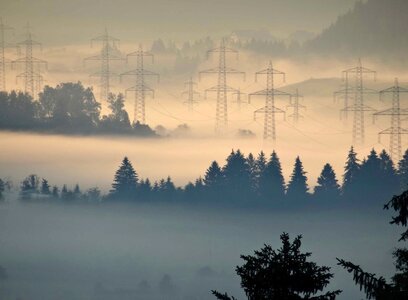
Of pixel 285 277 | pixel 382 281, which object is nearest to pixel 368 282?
pixel 382 281

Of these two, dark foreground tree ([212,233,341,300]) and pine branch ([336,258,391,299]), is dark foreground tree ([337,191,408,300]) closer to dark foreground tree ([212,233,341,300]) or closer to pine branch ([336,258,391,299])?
pine branch ([336,258,391,299])

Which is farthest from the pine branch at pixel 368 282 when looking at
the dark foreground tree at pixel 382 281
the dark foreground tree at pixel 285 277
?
the dark foreground tree at pixel 285 277

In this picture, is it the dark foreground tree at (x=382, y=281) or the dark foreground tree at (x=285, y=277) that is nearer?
the dark foreground tree at (x=382, y=281)

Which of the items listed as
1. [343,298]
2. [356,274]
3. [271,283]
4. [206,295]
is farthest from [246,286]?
[206,295]

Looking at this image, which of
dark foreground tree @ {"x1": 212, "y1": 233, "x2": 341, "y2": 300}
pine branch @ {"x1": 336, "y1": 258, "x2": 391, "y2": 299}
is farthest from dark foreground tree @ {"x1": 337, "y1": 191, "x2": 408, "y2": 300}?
dark foreground tree @ {"x1": 212, "y1": 233, "x2": 341, "y2": 300}

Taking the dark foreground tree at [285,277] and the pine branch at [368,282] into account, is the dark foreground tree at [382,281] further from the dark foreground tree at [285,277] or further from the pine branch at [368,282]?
the dark foreground tree at [285,277]

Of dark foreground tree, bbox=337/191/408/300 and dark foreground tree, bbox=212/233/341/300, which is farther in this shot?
dark foreground tree, bbox=212/233/341/300
